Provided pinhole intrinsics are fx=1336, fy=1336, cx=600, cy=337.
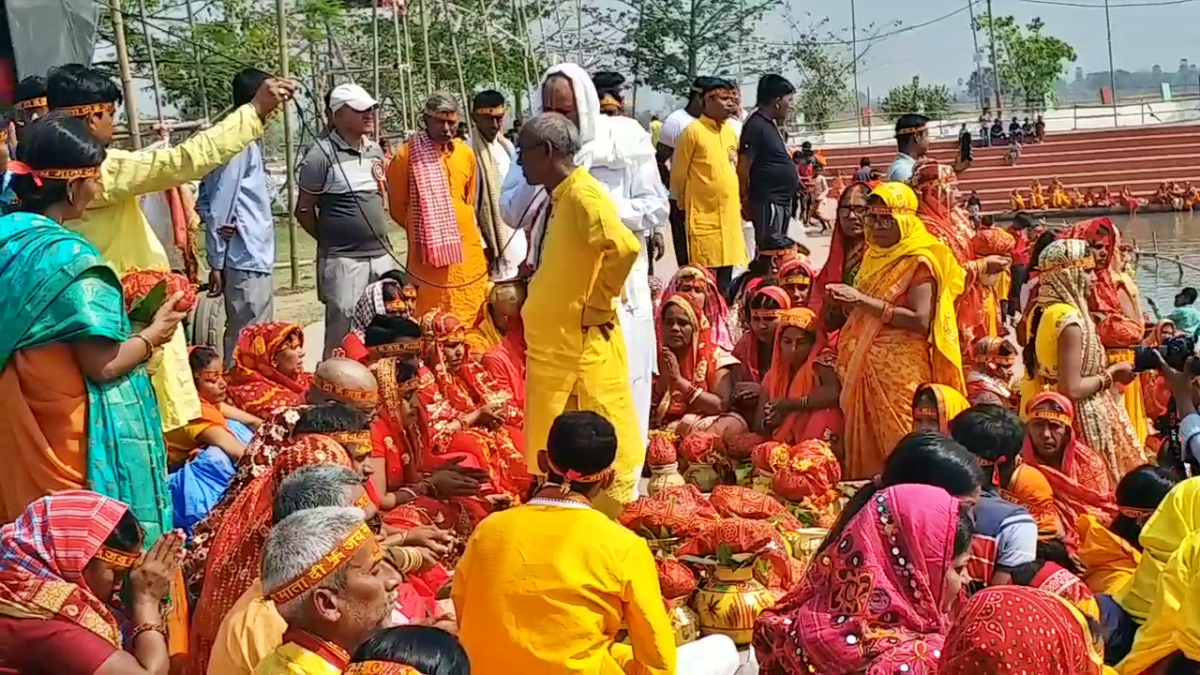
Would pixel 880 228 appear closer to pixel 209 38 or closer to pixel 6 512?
pixel 6 512

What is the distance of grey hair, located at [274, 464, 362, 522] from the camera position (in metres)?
3.33

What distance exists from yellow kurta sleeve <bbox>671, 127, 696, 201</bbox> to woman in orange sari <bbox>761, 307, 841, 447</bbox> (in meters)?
2.63

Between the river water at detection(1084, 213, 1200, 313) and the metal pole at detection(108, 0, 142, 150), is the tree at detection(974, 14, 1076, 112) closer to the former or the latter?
the river water at detection(1084, 213, 1200, 313)

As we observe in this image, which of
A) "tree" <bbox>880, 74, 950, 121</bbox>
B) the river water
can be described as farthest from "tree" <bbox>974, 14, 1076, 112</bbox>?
the river water

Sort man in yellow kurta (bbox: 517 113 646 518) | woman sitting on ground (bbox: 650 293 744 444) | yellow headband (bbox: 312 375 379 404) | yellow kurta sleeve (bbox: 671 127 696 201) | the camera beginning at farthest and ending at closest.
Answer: yellow kurta sleeve (bbox: 671 127 696 201)
woman sitting on ground (bbox: 650 293 744 444)
the camera
man in yellow kurta (bbox: 517 113 646 518)
yellow headband (bbox: 312 375 379 404)

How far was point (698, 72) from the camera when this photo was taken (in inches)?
1256

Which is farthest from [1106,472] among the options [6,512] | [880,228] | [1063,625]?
[6,512]

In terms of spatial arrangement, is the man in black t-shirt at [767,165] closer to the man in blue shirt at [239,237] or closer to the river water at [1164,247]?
the man in blue shirt at [239,237]

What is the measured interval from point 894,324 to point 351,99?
10.2ft

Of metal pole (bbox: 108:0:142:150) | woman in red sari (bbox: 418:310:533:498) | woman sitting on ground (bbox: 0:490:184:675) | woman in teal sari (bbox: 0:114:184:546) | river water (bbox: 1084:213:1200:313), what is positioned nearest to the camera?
woman sitting on ground (bbox: 0:490:184:675)

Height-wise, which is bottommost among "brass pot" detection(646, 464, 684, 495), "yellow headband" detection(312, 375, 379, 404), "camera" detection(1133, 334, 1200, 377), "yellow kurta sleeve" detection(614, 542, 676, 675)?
"brass pot" detection(646, 464, 684, 495)

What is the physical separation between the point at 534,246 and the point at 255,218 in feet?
7.47

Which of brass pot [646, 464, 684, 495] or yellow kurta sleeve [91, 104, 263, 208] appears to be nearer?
yellow kurta sleeve [91, 104, 263, 208]

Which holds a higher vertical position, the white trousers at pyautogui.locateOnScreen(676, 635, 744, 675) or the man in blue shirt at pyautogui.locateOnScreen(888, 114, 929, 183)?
the man in blue shirt at pyautogui.locateOnScreen(888, 114, 929, 183)
